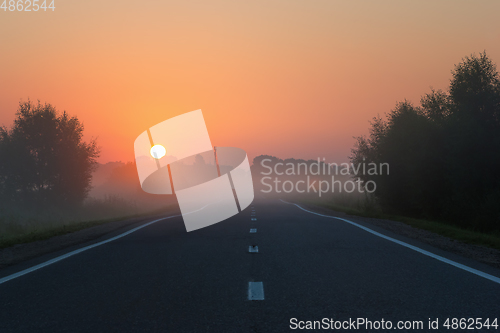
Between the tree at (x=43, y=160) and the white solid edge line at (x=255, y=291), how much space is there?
32.8m

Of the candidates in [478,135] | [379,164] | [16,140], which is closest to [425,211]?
[478,135]

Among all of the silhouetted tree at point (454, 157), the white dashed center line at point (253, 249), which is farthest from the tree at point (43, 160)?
the white dashed center line at point (253, 249)

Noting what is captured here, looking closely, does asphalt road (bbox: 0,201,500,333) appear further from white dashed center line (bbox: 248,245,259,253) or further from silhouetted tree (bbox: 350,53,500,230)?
silhouetted tree (bbox: 350,53,500,230)

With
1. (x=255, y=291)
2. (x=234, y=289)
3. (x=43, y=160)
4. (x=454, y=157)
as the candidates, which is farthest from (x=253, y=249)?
(x=43, y=160)

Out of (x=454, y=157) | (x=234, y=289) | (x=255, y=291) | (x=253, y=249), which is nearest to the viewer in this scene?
(x=255, y=291)

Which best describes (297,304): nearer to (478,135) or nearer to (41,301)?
(41,301)

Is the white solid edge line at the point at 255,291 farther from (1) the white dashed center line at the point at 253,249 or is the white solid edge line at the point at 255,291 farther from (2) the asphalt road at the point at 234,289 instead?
(1) the white dashed center line at the point at 253,249

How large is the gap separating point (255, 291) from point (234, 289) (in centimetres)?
32

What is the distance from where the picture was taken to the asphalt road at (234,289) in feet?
13.1

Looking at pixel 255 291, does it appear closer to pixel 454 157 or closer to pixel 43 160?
pixel 454 157

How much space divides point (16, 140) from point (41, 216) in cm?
743

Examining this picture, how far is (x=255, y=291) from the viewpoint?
505cm

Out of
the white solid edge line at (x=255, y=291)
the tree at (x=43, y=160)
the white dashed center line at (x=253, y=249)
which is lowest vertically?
the white dashed center line at (x=253, y=249)

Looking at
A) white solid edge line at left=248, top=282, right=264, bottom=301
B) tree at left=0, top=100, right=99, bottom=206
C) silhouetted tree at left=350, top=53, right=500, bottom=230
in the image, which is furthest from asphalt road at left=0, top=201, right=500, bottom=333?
tree at left=0, top=100, right=99, bottom=206
